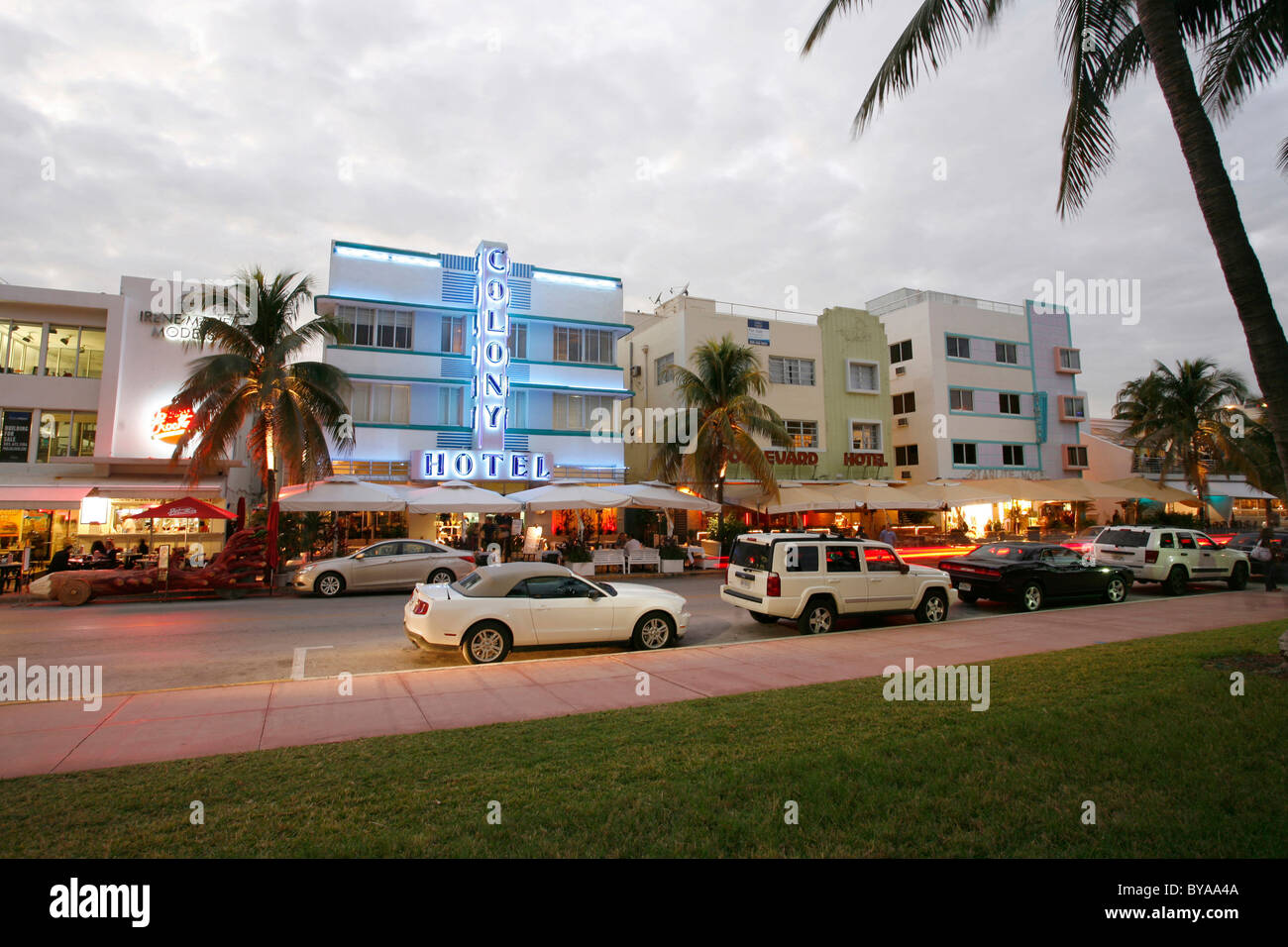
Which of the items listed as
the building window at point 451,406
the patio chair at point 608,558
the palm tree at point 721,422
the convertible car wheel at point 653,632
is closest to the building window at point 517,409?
the building window at point 451,406

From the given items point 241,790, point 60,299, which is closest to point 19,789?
point 241,790

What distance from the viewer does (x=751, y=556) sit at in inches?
517

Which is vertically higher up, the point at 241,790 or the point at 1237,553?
the point at 1237,553

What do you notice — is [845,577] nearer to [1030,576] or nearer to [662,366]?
[1030,576]

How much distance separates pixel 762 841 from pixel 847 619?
11.3 meters

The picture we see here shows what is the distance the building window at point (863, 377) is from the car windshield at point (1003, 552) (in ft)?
67.0

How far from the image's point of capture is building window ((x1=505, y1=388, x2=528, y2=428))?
2980 cm

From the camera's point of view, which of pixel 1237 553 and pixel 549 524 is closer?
pixel 1237 553

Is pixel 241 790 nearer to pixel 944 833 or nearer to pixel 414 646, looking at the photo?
pixel 944 833

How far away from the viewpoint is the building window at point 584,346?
31.2m

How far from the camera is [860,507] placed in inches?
1163

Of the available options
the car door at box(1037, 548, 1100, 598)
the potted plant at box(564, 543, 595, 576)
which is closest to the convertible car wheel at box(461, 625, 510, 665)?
the car door at box(1037, 548, 1100, 598)

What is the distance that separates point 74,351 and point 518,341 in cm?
1617

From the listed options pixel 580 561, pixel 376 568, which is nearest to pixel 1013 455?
pixel 580 561
